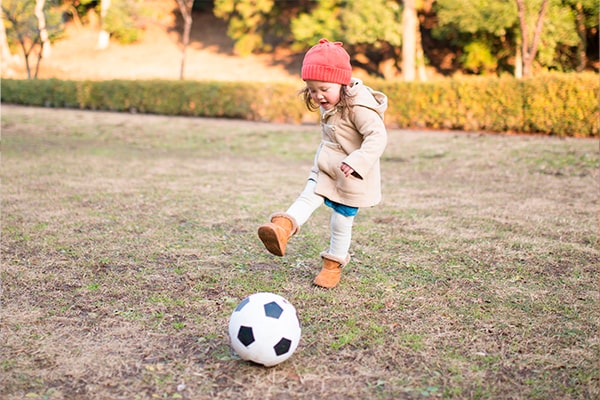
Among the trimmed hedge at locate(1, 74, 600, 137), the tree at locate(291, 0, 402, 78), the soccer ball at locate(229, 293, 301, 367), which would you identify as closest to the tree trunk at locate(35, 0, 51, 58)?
the trimmed hedge at locate(1, 74, 600, 137)

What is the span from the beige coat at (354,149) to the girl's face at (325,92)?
0.08m

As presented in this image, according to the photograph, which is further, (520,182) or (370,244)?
(520,182)

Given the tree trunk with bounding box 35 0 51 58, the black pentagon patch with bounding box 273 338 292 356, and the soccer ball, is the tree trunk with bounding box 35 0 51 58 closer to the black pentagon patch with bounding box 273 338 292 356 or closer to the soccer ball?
the soccer ball

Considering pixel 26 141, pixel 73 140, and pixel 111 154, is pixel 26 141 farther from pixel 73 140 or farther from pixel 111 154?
pixel 111 154

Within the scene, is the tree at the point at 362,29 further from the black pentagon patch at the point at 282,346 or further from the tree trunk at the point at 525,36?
the black pentagon patch at the point at 282,346

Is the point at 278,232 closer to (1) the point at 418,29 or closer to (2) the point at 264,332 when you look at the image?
(2) the point at 264,332

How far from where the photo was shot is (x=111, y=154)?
33.4ft

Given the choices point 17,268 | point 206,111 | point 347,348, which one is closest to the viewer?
point 347,348

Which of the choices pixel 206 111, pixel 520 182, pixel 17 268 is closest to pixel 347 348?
pixel 17 268

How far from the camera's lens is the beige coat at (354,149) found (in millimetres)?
3467

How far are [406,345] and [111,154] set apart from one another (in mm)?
8412

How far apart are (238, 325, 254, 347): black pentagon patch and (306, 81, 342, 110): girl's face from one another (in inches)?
62.0

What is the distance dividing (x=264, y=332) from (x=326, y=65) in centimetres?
165

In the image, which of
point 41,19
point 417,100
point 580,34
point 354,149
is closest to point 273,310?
point 354,149
